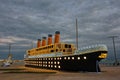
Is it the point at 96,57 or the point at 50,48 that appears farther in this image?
the point at 50,48

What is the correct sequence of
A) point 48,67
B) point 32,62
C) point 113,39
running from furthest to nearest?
point 113,39 < point 32,62 < point 48,67

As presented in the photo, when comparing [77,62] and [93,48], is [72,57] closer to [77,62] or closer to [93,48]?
[77,62]

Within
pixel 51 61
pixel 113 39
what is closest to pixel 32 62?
pixel 51 61

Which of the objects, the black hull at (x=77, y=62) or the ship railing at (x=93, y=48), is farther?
the black hull at (x=77, y=62)

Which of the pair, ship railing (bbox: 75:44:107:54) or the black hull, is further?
the black hull

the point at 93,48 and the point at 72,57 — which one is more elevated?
the point at 93,48

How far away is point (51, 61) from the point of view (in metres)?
47.2

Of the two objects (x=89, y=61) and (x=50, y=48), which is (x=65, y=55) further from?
(x=50, y=48)

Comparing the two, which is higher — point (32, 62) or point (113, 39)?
point (113, 39)

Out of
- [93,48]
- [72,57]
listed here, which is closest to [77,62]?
[72,57]

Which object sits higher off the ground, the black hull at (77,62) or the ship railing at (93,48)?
the ship railing at (93,48)

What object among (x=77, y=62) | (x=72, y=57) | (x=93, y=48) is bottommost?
(x=77, y=62)

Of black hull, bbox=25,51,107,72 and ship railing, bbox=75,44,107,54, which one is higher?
ship railing, bbox=75,44,107,54

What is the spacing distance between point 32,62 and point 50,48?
56.1ft
